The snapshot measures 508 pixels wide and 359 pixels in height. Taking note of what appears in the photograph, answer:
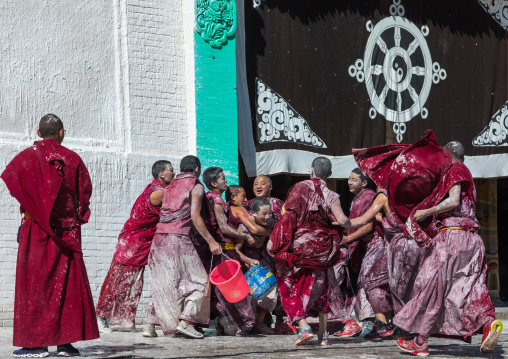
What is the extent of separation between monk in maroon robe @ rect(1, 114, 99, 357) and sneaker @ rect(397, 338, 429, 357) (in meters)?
2.31

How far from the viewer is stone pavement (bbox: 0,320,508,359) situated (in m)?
6.68

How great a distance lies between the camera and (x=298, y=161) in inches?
425

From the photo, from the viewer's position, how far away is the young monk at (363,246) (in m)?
8.43

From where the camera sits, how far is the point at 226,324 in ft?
27.3

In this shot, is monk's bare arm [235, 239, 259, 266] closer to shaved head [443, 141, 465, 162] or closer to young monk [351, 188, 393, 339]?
young monk [351, 188, 393, 339]

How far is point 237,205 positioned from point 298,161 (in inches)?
75.6

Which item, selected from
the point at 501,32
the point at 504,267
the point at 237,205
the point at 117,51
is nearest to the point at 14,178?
the point at 237,205

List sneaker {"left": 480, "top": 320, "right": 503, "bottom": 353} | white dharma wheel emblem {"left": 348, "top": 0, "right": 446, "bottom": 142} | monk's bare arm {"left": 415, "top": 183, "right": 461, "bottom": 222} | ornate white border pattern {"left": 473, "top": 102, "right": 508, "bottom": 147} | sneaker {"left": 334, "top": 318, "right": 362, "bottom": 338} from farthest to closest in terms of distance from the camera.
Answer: ornate white border pattern {"left": 473, "top": 102, "right": 508, "bottom": 147} → white dharma wheel emblem {"left": 348, "top": 0, "right": 446, "bottom": 142} → sneaker {"left": 334, "top": 318, "right": 362, "bottom": 338} → monk's bare arm {"left": 415, "top": 183, "right": 461, "bottom": 222} → sneaker {"left": 480, "top": 320, "right": 503, "bottom": 353}

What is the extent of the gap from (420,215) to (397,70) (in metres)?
5.08

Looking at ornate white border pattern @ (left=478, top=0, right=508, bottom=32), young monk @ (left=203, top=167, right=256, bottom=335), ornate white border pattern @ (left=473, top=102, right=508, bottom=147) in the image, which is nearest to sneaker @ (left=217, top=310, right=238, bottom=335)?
young monk @ (left=203, top=167, right=256, bottom=335)

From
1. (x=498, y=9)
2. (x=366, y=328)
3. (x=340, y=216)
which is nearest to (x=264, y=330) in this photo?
(x=366, y=328)

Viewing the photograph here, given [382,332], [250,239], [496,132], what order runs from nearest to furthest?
[382,332], [250,239], [496,132]

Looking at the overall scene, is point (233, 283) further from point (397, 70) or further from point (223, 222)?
point (397, 70)

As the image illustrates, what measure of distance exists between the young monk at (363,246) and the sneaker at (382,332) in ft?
0.15
